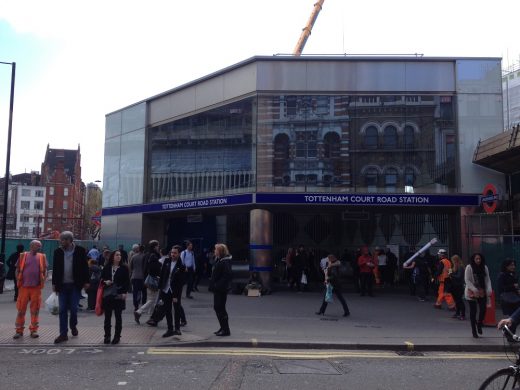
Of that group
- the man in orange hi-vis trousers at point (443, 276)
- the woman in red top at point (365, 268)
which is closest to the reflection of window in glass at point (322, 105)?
the woman in red top at point (365, 268)

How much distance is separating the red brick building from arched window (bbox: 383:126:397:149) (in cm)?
10258

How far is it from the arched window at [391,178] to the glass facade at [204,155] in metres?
5.01

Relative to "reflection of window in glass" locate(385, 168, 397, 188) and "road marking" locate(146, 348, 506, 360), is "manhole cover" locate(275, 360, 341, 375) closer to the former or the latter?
"road marking" locate(146, 348, 506, 360)

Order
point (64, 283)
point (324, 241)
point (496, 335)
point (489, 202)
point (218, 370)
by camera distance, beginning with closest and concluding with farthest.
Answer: point (218, 370) → point (64, 283) → point (496, 335) → point (489, 202) → point (324, 241)

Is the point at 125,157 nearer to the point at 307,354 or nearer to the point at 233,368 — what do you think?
the point at 307,354

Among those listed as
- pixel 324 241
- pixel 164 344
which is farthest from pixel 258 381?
pixel 324 241

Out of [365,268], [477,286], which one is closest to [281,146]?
[365,268]

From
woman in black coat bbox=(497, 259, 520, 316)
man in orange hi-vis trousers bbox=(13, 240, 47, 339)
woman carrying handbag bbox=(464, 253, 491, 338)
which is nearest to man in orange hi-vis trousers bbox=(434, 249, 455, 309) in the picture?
woman carrying handbag bbox=(464, 253, 491, 338)

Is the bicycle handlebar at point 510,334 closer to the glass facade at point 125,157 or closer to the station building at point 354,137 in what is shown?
the station building at point 354,137

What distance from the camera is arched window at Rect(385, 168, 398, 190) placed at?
753 inches

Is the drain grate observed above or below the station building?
below

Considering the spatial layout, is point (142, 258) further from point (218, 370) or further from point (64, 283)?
point (218, 370)

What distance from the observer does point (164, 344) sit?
8.73 metres

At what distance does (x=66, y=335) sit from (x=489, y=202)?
45.0ft
